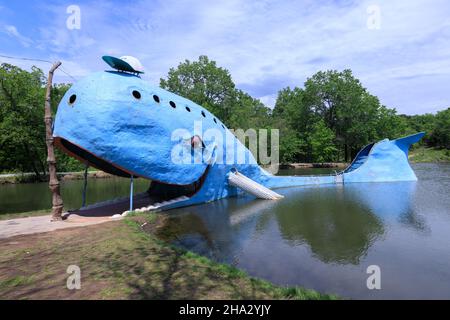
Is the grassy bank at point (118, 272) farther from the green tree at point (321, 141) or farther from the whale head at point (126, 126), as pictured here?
the green tree at point (321, 141)

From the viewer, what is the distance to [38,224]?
1078 centimetres

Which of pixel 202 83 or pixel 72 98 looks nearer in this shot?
pixel 72 98

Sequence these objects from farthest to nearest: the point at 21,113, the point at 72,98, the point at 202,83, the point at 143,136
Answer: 1. the point at 202,83
2. the point at 21,113
3. the point at 143,136
4. the point at 72,98

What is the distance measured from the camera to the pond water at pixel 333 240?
21.4 feet

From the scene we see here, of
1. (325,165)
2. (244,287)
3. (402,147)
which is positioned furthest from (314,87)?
(244,287)

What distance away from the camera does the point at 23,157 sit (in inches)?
1453

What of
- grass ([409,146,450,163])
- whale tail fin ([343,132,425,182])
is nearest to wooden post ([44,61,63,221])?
whale tail fin ([343,132,425,182])

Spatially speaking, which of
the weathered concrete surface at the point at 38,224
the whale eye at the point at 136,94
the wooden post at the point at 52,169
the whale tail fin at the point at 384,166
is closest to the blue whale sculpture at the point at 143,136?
the whale eye at the point at 136,94

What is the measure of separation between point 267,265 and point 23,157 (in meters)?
38.7

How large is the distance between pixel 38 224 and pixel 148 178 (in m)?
4.12

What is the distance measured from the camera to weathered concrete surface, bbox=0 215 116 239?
977 centimetres

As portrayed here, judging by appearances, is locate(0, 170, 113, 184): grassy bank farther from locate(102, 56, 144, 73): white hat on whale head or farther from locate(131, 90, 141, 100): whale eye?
locate(131, 90, 141, 100): whale eye

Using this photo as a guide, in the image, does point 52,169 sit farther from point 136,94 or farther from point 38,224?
Answer: point 136,94

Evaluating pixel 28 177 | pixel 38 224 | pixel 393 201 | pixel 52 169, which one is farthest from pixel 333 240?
pixel 28 177
